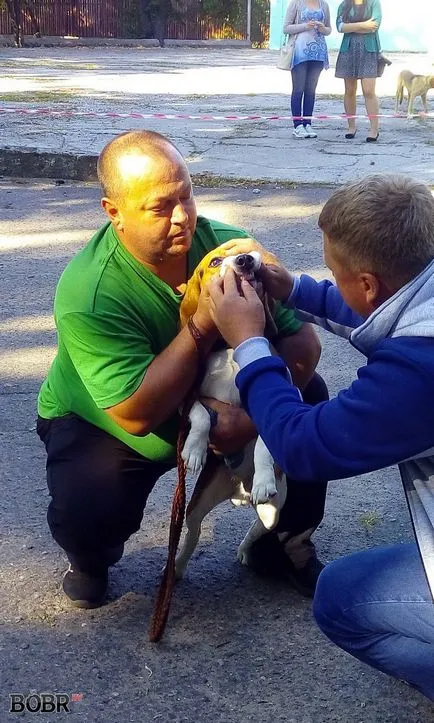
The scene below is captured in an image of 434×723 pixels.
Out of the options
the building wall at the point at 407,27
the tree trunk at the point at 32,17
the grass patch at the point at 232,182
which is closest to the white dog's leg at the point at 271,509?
the grass patch at the point at 232,182

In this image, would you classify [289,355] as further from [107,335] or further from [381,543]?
[381,543]

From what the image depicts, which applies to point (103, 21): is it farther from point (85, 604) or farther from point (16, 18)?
point (85, 604)

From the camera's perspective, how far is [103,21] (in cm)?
3412

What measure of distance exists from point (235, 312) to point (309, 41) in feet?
28.6

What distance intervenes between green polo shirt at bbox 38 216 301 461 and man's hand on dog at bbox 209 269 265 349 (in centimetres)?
33

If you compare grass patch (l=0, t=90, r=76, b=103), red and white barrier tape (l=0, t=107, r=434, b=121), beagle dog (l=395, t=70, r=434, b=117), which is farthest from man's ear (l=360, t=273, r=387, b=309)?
grass patch (l=0, t=90, r=76, b=103)

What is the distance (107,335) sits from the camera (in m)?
2.45

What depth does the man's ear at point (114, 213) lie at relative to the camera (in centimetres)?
257

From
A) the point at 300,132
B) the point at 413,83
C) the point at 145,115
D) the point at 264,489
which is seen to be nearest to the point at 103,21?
the point at 413,83

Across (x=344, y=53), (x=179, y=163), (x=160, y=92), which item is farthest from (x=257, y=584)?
(x=160, y=92)

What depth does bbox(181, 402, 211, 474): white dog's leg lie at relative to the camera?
247 centimetres

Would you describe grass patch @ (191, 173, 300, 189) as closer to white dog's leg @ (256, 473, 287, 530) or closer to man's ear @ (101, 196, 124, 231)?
man's ear @ (101, 196, 124, 231)

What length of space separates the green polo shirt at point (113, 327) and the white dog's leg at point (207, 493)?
0.40ft

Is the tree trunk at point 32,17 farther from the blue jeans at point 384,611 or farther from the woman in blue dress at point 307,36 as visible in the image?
the blue jeans at point 384,611
